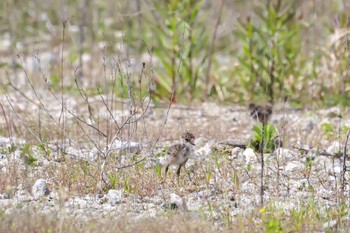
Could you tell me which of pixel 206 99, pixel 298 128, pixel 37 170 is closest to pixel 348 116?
pixel 298 128

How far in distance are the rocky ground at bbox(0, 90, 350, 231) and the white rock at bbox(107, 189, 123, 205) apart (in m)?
0.01

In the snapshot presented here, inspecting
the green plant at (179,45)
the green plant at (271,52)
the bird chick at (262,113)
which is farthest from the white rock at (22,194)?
the green plant at (271,52)

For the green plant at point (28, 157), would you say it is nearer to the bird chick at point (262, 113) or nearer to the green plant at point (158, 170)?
the green plant at point (158, 170)

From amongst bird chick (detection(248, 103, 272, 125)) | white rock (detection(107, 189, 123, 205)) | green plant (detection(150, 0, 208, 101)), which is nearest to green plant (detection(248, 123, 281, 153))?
bird chick (detection(248, 103, 272, 125))

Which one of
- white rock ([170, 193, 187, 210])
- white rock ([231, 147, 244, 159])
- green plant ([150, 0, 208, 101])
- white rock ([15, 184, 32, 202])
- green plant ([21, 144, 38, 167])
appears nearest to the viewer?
white rock ([170, 193, 187, 210])

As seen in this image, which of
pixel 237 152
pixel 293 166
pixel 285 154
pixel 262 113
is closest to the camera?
pixel 293 166

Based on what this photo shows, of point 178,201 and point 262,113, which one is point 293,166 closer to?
point 178,201

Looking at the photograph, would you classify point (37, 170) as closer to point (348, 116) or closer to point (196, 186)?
point (196, 186)

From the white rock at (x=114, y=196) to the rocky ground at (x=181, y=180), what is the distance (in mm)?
13

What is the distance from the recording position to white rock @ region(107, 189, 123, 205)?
5.37 meters

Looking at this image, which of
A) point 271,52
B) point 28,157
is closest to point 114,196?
point 28,157

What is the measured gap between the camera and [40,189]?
545 centimetres

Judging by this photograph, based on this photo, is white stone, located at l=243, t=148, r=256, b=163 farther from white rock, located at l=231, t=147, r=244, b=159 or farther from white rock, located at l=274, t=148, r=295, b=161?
white rock, located at l=274, t=148, r=295, b=161

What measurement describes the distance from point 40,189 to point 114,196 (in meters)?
0.51
